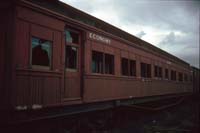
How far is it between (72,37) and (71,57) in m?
0.53

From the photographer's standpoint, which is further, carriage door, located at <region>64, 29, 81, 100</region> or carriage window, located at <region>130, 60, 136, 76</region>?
carriage window, located at <region>130, 60, 136, 76</region>

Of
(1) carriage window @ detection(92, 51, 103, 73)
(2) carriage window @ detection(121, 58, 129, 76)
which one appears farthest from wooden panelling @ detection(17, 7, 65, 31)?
(2) carriage window @ detection(121, 58, 129, 76)

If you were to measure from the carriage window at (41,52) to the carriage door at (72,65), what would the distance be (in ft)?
2.04

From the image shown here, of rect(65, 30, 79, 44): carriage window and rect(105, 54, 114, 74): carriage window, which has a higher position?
rect(65, 30, 79, 44): carriage window

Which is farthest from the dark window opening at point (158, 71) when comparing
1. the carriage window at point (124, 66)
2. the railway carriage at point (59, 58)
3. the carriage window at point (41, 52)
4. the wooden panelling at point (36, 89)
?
the carriage window at point (41, 52)

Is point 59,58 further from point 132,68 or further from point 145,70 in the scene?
point 145,70

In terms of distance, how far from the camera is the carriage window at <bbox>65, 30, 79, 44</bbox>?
555 cm

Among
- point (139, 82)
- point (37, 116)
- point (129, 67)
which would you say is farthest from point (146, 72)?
point (37, 116)

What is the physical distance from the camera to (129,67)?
8492 millimetres

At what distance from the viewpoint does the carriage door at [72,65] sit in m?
5.38

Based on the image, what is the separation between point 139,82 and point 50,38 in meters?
5.18

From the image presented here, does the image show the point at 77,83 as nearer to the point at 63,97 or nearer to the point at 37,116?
the point at 63,97

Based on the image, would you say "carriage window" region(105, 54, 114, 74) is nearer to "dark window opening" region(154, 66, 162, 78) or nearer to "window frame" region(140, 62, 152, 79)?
"window frame" region(140, 62, 152, 79)

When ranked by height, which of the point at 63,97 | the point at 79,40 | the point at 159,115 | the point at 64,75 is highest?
the point at 79,40
